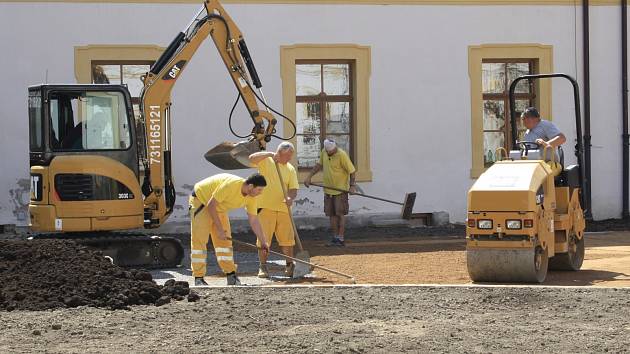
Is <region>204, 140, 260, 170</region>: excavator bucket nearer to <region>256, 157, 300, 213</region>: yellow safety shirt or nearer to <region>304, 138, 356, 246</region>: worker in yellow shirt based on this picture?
<region>304, 138, 356, 246</region>: worker in yellow shirt

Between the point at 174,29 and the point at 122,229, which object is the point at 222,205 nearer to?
the point at 122,229

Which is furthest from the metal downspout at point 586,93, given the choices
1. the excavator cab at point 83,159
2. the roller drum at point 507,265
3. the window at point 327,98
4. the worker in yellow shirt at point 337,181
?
the excavator cab at point 83,159

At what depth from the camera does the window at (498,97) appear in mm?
20500

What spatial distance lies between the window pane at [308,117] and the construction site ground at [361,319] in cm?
729

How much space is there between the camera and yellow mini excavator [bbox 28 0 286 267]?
45.3 ft

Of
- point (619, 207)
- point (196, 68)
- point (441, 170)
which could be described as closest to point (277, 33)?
point (196, 68)

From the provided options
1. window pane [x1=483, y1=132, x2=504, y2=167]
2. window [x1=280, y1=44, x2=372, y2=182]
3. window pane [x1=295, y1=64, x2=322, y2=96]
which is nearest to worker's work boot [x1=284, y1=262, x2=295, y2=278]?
window [x1=280, y1=44, x2=372, y2=182]

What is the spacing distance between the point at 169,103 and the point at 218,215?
3.55m

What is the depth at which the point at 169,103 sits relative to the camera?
48.7 feet

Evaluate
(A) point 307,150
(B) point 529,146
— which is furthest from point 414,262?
(A) point 307,150

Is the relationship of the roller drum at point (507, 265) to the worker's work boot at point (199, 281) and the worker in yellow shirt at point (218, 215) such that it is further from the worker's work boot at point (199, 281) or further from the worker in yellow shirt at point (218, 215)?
the worker's work boot at point (199, 281)

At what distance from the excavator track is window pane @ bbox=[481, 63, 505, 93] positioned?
26.8 feet

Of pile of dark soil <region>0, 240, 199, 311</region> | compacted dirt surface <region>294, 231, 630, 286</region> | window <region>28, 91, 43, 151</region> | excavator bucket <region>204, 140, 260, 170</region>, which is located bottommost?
compacted dirt surface <region>294, 231, 630, 286</region>

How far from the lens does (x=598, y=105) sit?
67.4 feet
